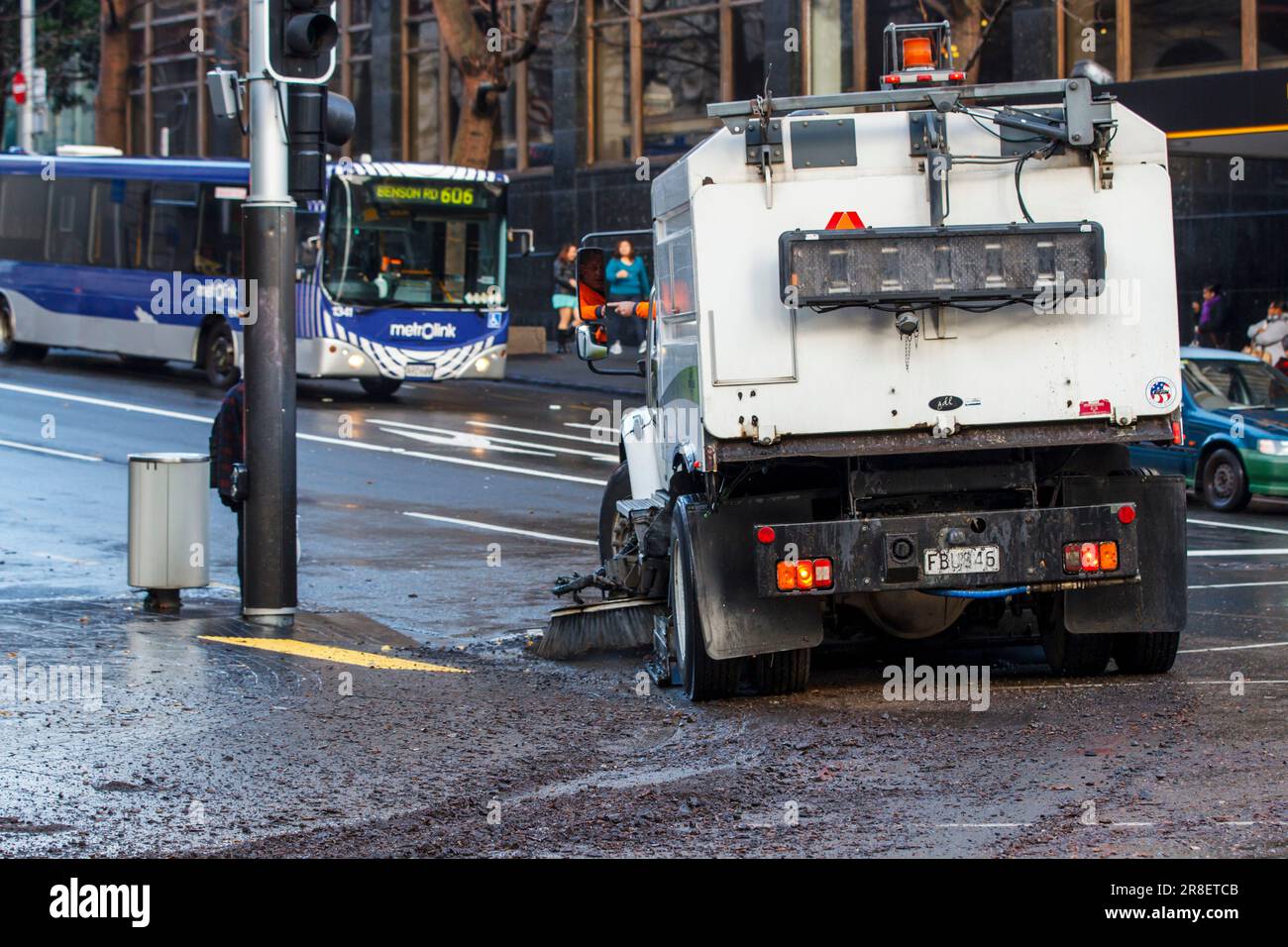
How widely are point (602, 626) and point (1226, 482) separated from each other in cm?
948

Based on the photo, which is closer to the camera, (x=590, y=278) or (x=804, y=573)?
(x=804, y=573)

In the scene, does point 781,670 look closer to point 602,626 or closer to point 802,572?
point 802,572

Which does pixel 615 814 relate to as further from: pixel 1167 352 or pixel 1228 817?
pixel 1167 352

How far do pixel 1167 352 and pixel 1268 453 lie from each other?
31.5 ft

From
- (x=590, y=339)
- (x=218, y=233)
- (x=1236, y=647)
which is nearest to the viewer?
(x=1236, y=647)

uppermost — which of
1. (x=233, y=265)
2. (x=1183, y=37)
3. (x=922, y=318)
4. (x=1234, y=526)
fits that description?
(x=1183, y=37)

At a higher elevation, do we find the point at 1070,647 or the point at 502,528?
the point at 502,528

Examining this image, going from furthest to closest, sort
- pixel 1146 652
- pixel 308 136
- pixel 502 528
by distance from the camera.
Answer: pixel 502 528 → pixel 308 136 → pixel 1146 652

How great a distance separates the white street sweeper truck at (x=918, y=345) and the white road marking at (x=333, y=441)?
33.8 ft

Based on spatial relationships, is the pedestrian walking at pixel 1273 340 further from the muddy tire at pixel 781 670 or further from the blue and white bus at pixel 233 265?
the muddy tire at pixel 781 670

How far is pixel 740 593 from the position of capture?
376 inches

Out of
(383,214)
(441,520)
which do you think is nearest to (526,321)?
(383,214)

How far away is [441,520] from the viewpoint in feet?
57.3

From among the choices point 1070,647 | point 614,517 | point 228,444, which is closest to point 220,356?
point 228,444
